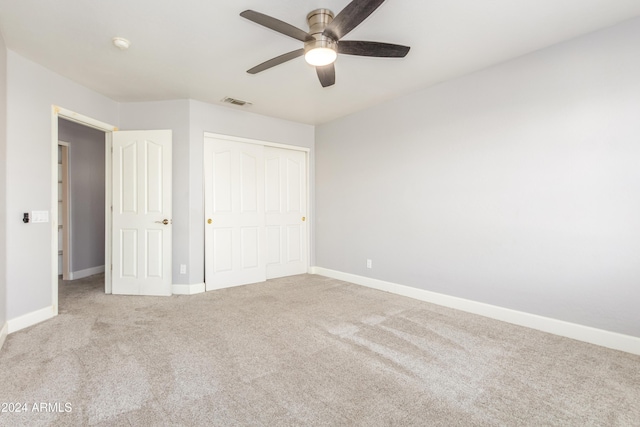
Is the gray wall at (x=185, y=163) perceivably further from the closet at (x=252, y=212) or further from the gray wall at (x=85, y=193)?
the gray wall at (x=85, y=193)

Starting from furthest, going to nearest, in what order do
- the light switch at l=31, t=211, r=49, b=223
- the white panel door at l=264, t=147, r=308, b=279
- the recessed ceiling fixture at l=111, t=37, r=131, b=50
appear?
the white panel door at l=264, t=147, r=308, b=279 → the light switch at l=31, t=211, r=49, b=223 → the recessed ceiling fixture at l=111, t=37, r=131, b=50

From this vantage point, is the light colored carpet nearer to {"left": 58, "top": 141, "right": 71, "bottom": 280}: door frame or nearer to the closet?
the closet

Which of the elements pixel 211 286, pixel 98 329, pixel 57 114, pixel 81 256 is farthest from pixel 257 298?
pixel 81 256

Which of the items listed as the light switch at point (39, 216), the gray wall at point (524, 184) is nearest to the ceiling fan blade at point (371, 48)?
the gray wall at point (524, 184)

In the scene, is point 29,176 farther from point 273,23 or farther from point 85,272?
point 273,23

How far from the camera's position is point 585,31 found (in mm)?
2494

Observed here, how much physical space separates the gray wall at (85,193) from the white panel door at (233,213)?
2383mm

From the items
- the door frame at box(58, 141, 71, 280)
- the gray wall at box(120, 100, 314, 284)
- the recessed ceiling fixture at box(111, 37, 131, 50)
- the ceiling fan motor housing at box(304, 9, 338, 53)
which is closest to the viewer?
the ceiling fan motor housing at box(304, 9, 338, 53)

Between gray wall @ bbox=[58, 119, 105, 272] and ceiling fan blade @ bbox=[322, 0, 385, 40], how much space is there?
469 cm

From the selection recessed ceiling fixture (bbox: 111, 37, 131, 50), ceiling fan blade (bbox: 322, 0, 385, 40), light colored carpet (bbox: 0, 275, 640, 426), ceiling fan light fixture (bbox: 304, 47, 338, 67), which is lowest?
light colored carpet (bbox: 0, 275, 640, 426)

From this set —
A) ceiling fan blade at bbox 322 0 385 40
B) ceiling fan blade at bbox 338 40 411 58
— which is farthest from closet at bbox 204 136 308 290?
ceiling fan blade at bbox 322 0 385 40

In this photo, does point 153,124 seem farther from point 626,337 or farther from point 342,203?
point 626,337

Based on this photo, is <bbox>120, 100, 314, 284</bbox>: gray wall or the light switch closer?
the light switch

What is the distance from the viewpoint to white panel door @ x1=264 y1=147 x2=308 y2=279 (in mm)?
4863
